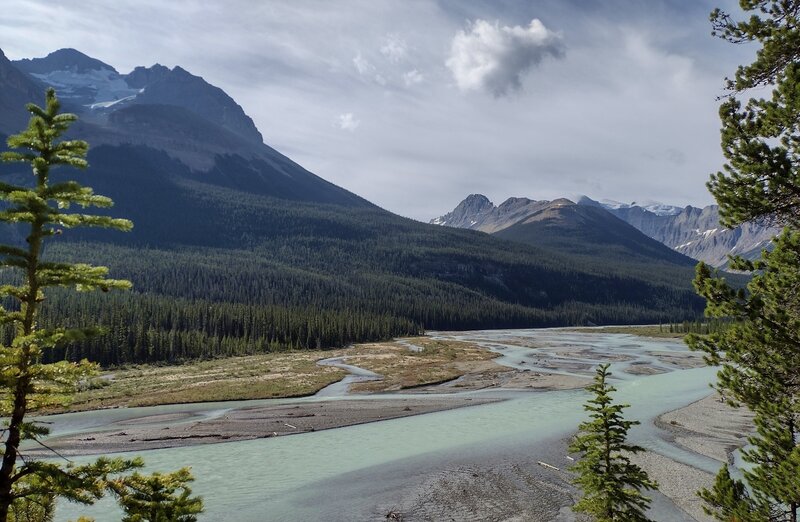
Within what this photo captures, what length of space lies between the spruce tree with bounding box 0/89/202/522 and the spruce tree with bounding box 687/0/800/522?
14.7 meters

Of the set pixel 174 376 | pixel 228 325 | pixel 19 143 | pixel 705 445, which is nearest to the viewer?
pixel 19 143

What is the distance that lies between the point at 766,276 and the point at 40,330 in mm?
16859

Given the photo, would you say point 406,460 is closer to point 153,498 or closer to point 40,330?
point 153,498

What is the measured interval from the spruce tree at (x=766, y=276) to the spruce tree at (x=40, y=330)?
14704 mm

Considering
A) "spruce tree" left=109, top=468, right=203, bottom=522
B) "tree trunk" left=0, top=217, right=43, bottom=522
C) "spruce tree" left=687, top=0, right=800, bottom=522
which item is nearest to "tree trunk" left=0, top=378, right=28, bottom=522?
"tree trunk" left=0, top=217, right=43, bottom=522

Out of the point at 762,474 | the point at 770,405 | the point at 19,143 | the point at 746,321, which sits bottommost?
the point at 762,474

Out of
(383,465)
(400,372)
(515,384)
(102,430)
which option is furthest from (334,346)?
(383,465)

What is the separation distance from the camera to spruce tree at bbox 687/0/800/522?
12.1 metres

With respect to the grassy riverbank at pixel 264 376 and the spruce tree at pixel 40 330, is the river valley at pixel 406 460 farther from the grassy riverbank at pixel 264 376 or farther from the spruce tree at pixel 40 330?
the spruce tree at pixel 40 330

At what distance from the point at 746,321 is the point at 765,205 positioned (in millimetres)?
3069

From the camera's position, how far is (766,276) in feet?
41.8

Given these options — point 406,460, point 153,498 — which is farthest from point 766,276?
point 406,460

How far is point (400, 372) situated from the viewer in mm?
83500

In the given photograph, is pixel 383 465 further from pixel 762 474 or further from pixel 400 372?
pixel 400 372
